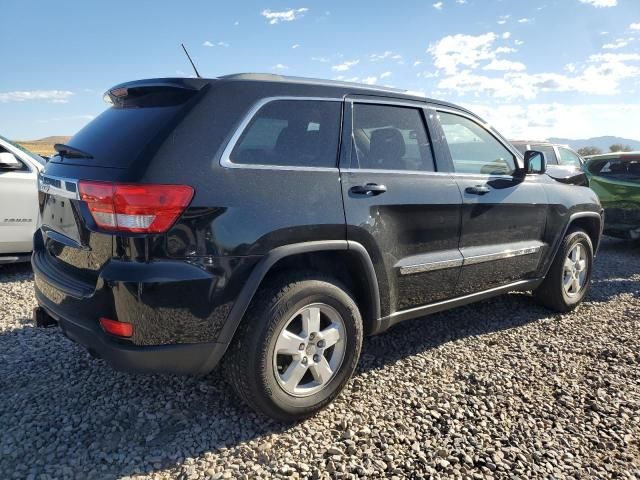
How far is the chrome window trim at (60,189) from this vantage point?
2.30 meters

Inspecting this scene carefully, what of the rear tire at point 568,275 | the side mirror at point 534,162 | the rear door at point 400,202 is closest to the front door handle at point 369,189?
the rear door at point 400,202

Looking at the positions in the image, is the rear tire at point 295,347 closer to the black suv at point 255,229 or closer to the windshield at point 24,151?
the black suv at point 255,229

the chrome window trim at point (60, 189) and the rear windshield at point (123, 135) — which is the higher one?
the rear windshield at point (123, 135)

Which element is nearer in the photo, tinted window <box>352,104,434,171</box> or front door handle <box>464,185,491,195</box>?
tinted window <box>352,104,434,171</box>

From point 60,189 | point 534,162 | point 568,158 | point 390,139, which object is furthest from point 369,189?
point 568,158

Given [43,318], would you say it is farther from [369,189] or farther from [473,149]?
[473,149]

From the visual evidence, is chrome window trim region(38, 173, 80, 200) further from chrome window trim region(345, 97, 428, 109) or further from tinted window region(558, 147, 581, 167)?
tinted window region(558, 147, 581, 167)

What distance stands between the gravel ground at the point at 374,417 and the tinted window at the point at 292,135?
144 cm

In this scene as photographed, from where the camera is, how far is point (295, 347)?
2.54 m

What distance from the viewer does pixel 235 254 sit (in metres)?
2.24

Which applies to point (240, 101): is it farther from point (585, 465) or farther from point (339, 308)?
point (585, 465)

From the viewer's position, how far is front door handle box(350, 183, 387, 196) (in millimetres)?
2707

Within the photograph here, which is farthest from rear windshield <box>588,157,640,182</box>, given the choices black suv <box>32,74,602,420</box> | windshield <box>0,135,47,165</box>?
windshield <box>0,135,47,165</box>

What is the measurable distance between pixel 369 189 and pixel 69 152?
5.50ft
